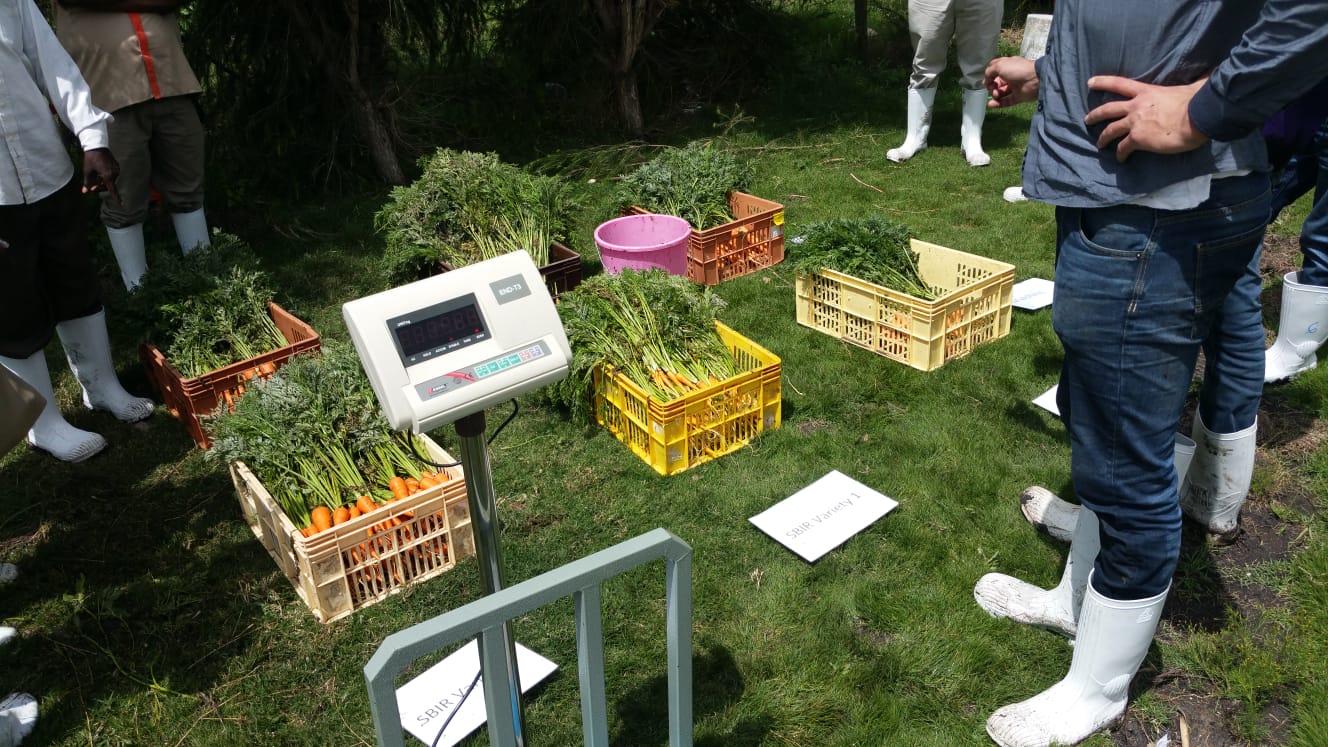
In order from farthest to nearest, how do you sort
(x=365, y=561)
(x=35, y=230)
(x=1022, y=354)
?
(x=1022, y=354) → (x=35, y=230) → (x=365, y=561)

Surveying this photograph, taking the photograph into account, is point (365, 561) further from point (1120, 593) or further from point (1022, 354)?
point (1022, 354)

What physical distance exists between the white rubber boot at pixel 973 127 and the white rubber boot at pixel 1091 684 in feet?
16.3

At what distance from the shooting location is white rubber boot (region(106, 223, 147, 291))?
4723mm

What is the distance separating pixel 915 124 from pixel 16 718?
6.31 m

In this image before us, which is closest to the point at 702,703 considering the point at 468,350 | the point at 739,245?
the point at 468,350

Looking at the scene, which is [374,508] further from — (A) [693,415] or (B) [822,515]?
(B) [822,515]

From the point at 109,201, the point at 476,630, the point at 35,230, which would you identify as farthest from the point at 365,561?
the point at 109,201

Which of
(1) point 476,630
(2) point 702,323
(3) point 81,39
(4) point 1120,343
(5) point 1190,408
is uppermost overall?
(3) point 81,39

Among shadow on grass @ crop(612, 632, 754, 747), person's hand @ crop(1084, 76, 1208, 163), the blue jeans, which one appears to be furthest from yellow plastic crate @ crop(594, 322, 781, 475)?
person's hand @ crop(1084, 76, 1208, 163)

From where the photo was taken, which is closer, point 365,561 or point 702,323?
point 365,561

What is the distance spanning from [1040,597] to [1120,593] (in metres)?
0.66

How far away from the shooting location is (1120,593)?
2254 mm

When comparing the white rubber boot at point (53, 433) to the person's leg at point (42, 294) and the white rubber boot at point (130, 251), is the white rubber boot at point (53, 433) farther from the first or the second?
the white rubber boot at point (130, 251)

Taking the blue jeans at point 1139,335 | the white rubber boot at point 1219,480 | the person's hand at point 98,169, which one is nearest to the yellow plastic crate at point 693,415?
the white rubber boot at point 1219,480
